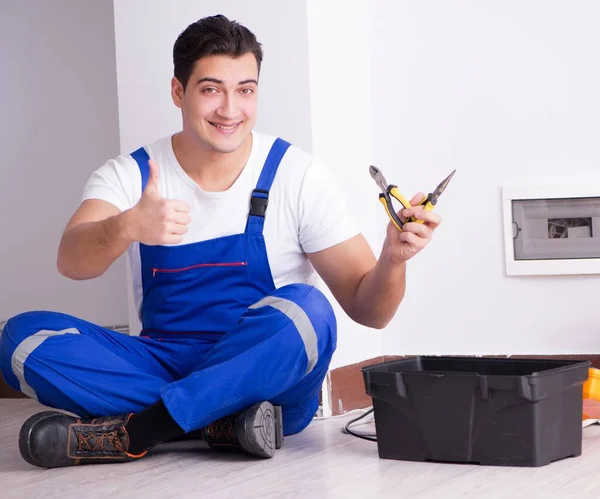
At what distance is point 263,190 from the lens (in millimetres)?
2279

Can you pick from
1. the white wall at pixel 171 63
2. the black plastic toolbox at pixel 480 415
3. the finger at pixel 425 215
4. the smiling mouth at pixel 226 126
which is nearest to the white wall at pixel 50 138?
the white wall at pixel 171 63

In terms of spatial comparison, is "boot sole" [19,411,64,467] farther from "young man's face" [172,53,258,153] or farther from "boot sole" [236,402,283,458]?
"young man's face" [172,53,258,153]

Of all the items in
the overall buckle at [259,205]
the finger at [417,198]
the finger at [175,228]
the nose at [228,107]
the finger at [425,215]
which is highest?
the nose at [228,107]

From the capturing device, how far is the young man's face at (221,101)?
7.37ft

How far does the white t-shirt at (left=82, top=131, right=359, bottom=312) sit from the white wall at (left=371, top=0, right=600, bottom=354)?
535mm

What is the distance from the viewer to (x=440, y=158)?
2.73 m

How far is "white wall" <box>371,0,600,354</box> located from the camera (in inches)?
102

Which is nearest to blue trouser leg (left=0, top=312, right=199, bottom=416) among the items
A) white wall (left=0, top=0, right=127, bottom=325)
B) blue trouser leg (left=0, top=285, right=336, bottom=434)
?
blue trouser leg (left=0, top=285, right=336, bottom=434)

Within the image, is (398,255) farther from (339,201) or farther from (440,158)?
(440,158)

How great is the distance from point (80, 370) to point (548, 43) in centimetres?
151

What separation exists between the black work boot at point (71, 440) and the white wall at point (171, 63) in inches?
29.2

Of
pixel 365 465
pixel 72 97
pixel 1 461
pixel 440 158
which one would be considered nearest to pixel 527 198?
pixel 440 158

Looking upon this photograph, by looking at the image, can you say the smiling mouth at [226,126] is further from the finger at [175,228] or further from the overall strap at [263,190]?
the finger at [175,228]

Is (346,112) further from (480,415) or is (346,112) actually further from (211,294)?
(480,415)
